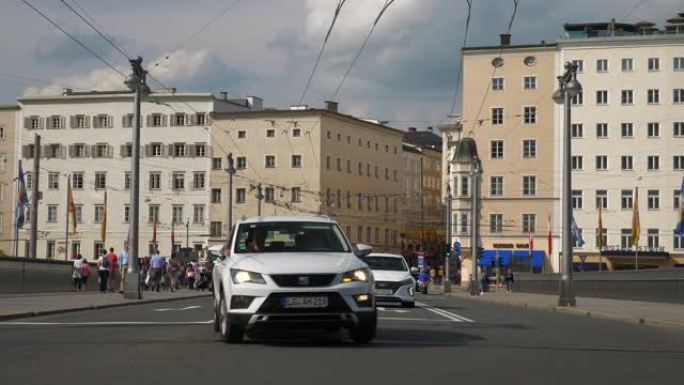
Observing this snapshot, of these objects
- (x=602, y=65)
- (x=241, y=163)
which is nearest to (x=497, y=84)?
(x=602, y=65)

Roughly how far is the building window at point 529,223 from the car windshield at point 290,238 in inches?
3455

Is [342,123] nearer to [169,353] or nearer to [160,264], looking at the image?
[160,264]

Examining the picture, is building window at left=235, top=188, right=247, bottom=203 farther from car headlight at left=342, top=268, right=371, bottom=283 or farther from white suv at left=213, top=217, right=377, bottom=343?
car headlight at left=342, top=268, right=371, bottom=283

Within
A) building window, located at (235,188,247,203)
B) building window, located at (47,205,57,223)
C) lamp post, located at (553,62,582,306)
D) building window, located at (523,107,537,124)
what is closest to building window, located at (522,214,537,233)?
building window, located at (523,107,537,124)

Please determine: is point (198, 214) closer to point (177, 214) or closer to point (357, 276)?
point (177, 214)

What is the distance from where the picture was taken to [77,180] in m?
120

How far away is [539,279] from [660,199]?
3467 cm

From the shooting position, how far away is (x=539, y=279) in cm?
6794

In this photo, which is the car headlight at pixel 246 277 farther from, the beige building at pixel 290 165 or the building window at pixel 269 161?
the building window at pixel 269 161

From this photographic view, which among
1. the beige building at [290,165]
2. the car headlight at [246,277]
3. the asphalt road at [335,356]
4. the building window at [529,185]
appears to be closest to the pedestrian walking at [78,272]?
the asphalt road at [335,356]

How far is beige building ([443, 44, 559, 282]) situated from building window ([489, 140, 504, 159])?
9 centimetres

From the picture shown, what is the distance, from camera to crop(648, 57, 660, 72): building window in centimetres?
9875

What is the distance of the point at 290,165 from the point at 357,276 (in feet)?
333

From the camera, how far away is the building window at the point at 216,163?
383ft
